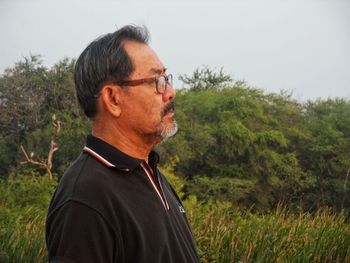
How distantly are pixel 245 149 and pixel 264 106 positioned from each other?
19.4 feet

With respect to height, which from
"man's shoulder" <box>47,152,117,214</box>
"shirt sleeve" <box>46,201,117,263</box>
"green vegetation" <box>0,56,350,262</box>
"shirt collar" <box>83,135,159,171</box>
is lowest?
"green vegetation" <box>0,56,350,262</box>

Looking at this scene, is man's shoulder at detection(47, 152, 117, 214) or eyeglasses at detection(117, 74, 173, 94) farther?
eyeglasses at detection(117, 74, 173, 94)

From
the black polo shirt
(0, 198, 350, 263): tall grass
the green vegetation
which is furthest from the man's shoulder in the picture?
the green vegetation

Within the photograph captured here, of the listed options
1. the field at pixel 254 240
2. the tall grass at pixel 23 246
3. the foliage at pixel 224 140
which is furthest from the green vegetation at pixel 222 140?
the tall grass at pixel 23 246

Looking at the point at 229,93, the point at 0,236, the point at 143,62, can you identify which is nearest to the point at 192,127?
the point at 229,93

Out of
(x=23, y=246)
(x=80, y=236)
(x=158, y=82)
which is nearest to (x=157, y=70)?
(x=158, y=82)

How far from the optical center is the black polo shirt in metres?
1.37

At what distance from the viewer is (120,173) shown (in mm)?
1605

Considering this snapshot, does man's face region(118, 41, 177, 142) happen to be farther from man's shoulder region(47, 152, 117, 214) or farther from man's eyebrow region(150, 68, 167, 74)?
man's shoulder region(47, 152, 117, 214)

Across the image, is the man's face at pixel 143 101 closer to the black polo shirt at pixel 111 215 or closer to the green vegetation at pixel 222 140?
the black polo shirt at pixel 111 215

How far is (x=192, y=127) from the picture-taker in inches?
1255

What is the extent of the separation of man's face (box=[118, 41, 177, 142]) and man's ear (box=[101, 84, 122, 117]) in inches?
0.8

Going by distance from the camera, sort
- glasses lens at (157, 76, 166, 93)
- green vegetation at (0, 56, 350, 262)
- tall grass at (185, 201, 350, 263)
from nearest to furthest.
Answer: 1. glasses lens at (157, 76, 166, 93)
2. tall grass at (185, 201, 350, 263)
3. green vegetation at (0, 56, 350, 262)

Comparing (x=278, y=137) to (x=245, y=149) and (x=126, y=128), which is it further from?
(x=126, y=128)
